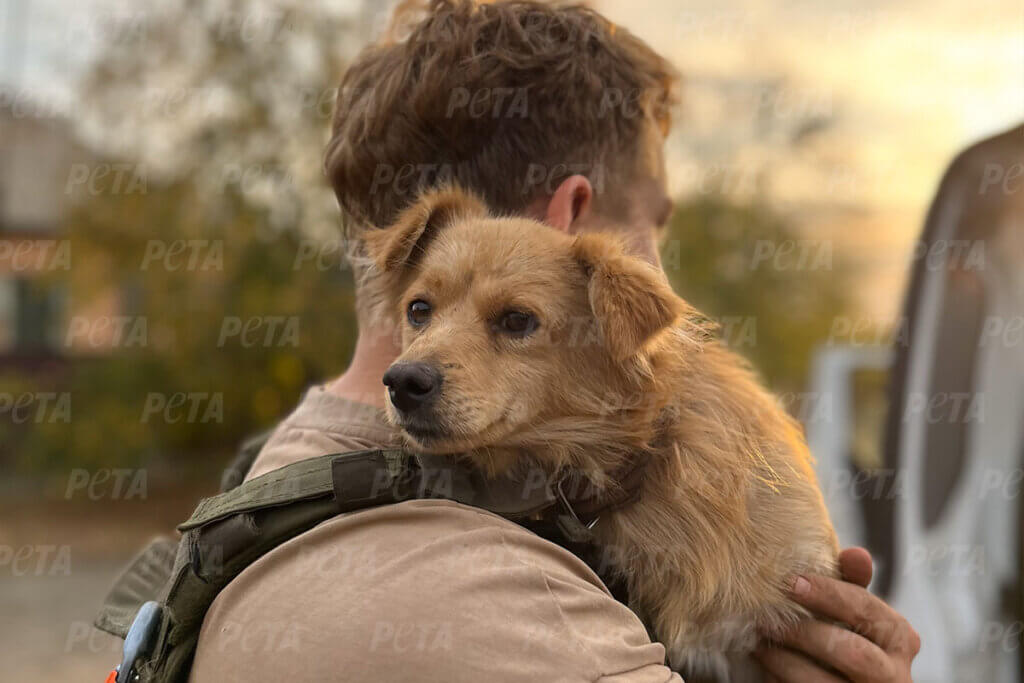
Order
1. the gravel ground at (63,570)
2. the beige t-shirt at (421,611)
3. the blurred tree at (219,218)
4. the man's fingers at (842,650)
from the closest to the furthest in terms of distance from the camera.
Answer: the beige t-shirt at (421,611)
the man's fingers at (842,650)
the gravel ground at (63,570)
the blurred tree at (219,218)

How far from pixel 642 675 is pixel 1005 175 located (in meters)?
3.73

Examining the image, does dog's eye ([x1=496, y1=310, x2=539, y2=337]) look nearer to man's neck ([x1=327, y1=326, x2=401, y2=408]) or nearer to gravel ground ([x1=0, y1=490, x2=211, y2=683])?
man's neck ([x1=327, y1=326, x2=401, y2=408])

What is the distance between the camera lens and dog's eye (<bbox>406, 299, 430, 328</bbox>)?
2.35 meters

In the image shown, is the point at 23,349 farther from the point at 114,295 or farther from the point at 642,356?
the point at 642,356

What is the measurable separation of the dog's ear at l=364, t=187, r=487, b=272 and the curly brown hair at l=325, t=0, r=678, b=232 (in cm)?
10

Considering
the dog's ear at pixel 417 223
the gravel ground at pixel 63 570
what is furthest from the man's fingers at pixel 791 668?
the gravel ground at pixel 63 570

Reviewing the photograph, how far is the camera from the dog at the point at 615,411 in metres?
2.13

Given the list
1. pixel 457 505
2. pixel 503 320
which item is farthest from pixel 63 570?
pixel 457 505

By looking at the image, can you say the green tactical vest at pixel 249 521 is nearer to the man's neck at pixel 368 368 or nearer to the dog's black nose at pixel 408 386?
the dog's black nose at pixel 408 386

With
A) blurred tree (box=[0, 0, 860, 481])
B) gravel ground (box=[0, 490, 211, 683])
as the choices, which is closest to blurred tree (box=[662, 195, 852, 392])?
blurred tree (box=[0, 0, 860, 481])

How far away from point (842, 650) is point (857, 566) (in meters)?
0.25

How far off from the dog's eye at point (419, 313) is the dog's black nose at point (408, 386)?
330 mm

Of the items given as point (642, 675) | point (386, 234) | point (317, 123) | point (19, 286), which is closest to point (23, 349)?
point (19, 286)

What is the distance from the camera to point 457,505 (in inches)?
71.4
